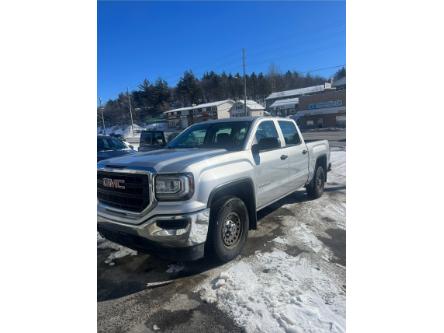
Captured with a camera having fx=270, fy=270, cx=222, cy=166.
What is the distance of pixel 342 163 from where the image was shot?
10203 mm

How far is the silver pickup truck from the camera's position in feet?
8.65

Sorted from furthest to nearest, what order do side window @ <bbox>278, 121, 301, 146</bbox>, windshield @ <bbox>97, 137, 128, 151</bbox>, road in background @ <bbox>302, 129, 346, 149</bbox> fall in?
road in background @ <bbox>302, 129, 346, 149</bbox>, windshield @ <bbox>97, 137, 128, 151</bbox>, side window @ <bbox>278, 121, 301, 146</bbox>

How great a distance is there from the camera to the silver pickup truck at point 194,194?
2.64 m

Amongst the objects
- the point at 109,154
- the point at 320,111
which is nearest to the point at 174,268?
the point at 109,154

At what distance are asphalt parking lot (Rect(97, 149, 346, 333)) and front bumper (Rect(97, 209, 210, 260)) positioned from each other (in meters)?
0.43

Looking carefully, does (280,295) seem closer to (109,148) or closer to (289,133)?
(289,133)

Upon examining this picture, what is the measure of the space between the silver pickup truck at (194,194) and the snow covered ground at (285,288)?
0.34 m

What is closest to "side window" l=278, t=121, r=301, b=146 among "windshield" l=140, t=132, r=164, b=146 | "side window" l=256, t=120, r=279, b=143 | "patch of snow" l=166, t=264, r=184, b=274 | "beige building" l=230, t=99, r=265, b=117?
"side window" l=256, t=120, r=279, b=143

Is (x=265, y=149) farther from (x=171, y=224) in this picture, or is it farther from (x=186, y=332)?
(x=186, y=332)

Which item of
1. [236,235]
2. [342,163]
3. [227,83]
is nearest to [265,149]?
[236,235]

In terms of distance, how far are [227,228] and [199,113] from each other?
55404 millimetres

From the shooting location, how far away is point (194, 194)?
8.74 feet

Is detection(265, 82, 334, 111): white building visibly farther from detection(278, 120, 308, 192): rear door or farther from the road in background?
detection(278, 120, 308, 192): rear door

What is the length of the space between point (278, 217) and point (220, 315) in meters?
2.67
